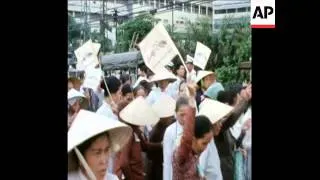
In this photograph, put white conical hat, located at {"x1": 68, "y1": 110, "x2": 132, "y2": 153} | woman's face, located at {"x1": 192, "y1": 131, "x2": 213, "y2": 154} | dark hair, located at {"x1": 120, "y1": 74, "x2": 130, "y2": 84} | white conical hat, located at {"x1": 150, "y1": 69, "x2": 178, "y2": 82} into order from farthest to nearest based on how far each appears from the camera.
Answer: woman's face, located at {"x1": 192, "y1": 131, "x2": 213, "y2": 154} < white conical hat, located at {"x1": 150, "y1": 69, "x2": 178, "y2": 82} < dark hair, located at {"x1": 120, "y1": 74, "x2": 130, "y2": 84} < white conical hat, located at {"x1": 68, "y1": 110, "x2": 132, "y2": 153}

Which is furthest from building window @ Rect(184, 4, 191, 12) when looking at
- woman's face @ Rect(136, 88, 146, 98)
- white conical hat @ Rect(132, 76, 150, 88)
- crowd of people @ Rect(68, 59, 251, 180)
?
woman's face @ Rect(136, 88, 146, 98)

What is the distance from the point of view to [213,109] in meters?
5.62

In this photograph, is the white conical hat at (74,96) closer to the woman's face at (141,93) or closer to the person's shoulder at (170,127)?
the woman's face at (141,93)

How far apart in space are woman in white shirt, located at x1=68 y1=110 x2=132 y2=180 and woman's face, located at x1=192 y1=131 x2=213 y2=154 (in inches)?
28.0

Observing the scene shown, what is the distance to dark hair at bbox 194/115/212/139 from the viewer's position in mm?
5566

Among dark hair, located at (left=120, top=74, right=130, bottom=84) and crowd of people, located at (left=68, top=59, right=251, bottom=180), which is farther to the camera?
dark hair, located at (left=120, top=74, right=130, bottom=84)

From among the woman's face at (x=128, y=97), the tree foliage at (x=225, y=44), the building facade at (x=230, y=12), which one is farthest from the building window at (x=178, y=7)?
the woman's face at (x=128, y=97)

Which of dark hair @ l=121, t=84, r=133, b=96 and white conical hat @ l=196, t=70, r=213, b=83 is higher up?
white conical hat @ l=196, t=70, r=213, b=83

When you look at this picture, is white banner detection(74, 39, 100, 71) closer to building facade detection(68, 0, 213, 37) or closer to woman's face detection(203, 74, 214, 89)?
building facade detection(68, 0, 213, 37)

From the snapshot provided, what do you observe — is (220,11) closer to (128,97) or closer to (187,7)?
(187,7)

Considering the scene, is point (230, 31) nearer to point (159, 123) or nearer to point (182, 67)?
point (182, 67)
